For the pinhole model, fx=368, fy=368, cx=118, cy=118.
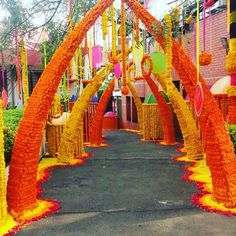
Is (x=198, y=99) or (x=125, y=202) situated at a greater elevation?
(x=198, y=99)

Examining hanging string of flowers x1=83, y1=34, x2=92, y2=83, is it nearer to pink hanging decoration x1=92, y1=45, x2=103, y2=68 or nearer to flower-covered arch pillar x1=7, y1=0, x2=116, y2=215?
pink hanging decoration x1=92, y1=45, x2=103, y2=68

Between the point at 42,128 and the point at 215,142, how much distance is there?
2.63 metres

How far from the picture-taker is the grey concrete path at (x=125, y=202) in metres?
4.77

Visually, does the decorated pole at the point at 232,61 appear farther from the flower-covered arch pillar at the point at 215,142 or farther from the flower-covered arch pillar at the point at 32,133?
the flower-covered arch pillar at the point at 32,133

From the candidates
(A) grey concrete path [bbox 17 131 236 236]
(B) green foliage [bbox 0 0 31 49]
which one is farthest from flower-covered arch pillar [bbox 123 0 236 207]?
(B) green foliage [bbox 0 0 31 49]

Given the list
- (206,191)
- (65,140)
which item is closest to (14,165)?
(206,191)

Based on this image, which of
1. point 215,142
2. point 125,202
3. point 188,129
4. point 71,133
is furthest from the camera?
point 188,129

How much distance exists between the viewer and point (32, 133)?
543 centimetres

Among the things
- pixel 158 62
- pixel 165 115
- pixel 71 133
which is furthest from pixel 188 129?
pixel 71 133

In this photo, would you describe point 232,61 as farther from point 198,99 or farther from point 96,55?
point 96,55

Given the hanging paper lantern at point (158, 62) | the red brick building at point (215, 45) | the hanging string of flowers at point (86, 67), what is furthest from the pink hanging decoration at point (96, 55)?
the red brick building at point (215, 45)

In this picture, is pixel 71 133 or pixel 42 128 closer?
pixel 42 128

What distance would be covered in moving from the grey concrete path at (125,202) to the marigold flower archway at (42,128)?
0.53 meters

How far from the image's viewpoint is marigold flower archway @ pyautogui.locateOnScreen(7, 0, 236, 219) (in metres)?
5.37
